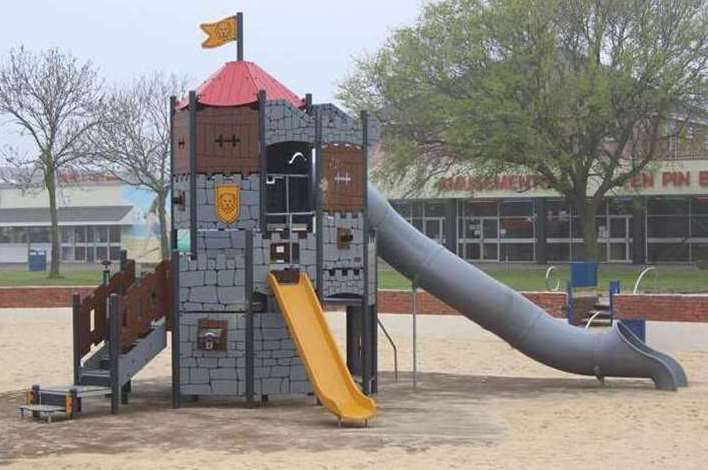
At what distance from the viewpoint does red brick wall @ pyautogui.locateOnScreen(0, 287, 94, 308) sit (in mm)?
30719

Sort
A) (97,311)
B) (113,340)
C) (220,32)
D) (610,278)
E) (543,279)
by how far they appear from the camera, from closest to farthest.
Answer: (113,340)
(97,311)
(220,32)
(543,279)
(610,278)

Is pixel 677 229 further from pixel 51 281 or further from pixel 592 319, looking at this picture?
pixel 592 319

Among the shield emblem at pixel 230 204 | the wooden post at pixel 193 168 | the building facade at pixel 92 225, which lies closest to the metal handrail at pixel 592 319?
the shield emblem at pixel 230 204

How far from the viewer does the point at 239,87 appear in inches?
576

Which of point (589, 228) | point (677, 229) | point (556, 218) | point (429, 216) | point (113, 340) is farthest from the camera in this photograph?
point (429, 216)

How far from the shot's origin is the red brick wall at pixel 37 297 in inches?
1209

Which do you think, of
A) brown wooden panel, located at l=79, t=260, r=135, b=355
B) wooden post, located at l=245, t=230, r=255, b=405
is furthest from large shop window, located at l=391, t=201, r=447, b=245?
wooden post, located at l=245, t=230, r=255, b=405

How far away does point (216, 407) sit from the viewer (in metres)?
14.1

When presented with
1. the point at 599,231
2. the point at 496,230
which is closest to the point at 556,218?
the point at 599,231

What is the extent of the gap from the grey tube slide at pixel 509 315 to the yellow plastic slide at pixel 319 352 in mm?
2314

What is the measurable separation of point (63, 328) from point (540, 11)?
61.0ft

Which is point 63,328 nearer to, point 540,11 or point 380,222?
point 380,222

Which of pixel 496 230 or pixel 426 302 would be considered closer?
pixel 426 302

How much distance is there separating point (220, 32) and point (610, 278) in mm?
22533
